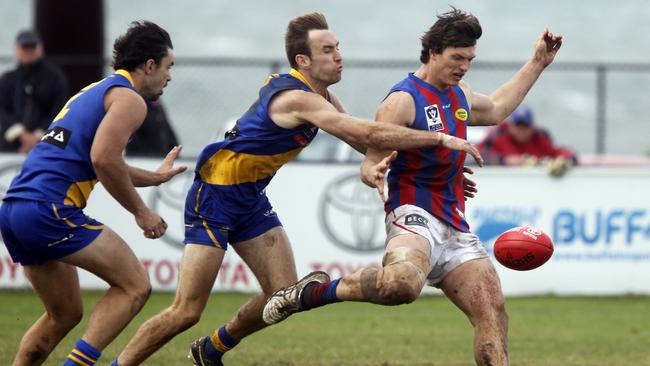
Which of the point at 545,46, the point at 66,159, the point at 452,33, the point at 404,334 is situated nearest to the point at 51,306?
the point at 66,159

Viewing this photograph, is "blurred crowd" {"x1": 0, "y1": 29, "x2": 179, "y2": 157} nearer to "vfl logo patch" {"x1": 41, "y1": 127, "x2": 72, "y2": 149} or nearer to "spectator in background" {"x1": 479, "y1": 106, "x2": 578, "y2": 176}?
"spectator in background" {"x1": 479, "y1": 106, "x2": 578, "y2": 176}

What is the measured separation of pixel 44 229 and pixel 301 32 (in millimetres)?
2142

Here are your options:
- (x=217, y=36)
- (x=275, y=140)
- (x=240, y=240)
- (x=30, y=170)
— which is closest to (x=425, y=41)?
(x=275, y=140)

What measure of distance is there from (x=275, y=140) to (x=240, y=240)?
753 mm

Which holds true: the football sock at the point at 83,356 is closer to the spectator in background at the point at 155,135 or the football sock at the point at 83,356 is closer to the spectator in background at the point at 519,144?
the spectator in background at the point at 155,135

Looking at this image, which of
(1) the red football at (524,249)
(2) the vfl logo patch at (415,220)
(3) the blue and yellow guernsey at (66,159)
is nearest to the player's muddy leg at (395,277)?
(2) the vfl logo patch at (415,220)

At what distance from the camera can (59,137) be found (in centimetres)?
724

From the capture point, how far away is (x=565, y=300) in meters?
13.8

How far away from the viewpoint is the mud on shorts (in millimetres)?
7570

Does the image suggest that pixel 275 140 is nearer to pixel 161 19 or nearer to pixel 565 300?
pixel 565 300

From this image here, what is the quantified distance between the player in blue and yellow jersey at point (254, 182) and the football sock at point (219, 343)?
0.97 feet

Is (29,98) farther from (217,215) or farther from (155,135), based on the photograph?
(217,215)

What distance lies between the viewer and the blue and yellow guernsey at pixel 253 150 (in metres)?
7.98

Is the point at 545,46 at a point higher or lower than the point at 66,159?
higher
